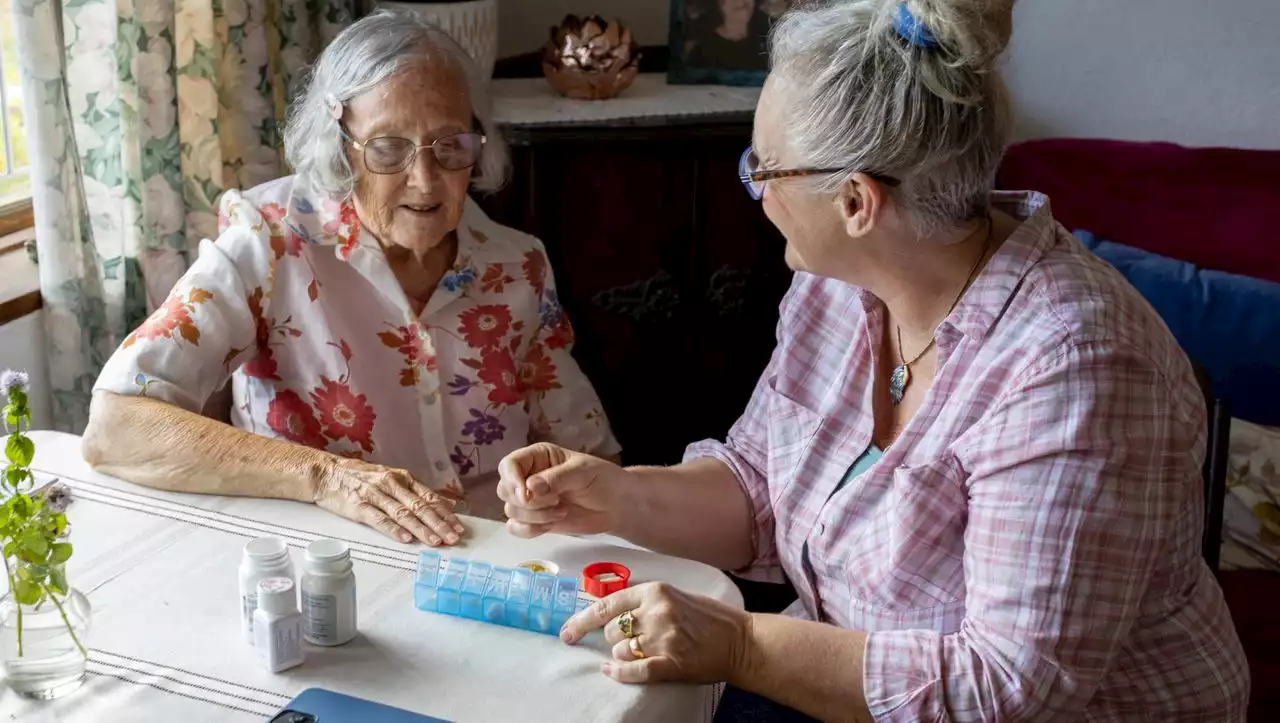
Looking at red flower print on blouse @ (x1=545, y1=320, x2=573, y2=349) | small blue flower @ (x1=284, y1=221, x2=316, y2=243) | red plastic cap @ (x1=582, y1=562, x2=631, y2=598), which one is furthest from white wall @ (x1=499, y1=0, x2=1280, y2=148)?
red plastic cap @ (x1=582, y1=562, x2=631, y2=598)

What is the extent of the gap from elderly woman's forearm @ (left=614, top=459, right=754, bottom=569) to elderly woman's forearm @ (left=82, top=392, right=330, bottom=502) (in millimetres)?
391

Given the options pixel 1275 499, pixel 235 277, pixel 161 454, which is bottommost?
pixel 1275 499

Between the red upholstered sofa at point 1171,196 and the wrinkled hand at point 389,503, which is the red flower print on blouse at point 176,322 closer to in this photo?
the wrinkled hand at point 389,503

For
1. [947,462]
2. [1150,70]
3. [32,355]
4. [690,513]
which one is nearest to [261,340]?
[32,355]

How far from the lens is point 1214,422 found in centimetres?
169

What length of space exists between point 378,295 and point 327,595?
0.76m

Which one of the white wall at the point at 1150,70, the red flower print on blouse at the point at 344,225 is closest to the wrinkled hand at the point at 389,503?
the red flower print on blouse at the point at 344,225

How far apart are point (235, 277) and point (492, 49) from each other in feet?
3.46

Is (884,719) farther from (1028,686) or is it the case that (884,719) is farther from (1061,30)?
(1061,30)

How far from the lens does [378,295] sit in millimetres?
1970

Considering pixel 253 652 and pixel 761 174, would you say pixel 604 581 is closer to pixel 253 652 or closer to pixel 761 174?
pixel 253 652

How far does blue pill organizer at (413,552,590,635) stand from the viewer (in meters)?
1.34

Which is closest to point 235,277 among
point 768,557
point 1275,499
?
point 768,557

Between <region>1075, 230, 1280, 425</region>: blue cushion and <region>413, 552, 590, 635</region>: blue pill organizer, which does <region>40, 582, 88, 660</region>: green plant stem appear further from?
<region>1075, 230, 1280, 425</region>: blue cushion
